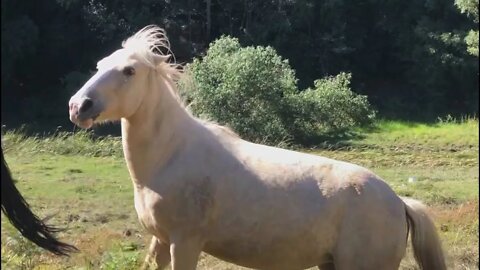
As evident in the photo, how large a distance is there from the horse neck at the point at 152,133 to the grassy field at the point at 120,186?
76 cm

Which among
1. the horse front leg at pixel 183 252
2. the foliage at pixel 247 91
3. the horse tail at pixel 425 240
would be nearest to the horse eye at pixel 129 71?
the horse front leg at pixel 183 252

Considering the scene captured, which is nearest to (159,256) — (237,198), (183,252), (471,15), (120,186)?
(183,252)

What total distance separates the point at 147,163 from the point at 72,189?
28.4ft

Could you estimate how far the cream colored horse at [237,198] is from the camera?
594cm

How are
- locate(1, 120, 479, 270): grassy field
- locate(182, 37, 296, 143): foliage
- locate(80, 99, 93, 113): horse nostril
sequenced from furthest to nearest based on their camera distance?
1. locate(182, 37, 296, 143): foliage
2. locate(1, 120, 479, 270): grassy field
3. locate(80, 99, 93, 113): horse nostril

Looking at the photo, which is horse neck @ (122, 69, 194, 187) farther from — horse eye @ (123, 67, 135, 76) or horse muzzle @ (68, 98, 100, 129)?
horse muzzle @ (68, 98, 100, 129)

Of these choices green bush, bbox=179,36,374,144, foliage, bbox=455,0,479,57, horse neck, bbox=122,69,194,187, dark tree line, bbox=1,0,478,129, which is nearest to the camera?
horse neck, bbox=122,69,194,187

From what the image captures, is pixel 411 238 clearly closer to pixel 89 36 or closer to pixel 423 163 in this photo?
pixel 423 163

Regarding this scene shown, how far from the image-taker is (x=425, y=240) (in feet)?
20.5

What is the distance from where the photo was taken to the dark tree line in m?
32.2

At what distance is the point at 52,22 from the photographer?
32.8m

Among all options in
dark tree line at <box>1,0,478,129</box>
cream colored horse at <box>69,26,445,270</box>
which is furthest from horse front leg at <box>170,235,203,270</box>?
dark tree line at <box>1,0,478,129</box>

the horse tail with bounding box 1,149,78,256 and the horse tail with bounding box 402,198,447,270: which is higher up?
the horse tail with bounding box 1,149,78,256

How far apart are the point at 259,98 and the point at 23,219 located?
20196 millimetres
